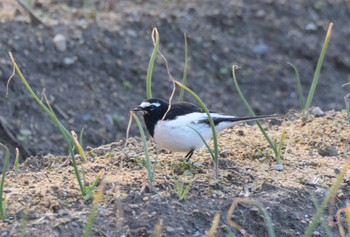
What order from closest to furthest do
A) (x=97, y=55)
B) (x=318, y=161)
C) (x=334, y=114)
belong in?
(x=318, y=161), (x=334, y=114), (x=97, y=55)

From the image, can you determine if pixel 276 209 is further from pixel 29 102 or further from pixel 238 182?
pixel 29 102

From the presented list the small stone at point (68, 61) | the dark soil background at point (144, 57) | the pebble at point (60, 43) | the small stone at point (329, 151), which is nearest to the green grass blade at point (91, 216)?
the small stone at point (329, 151)

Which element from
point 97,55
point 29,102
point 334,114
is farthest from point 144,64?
point 334,114

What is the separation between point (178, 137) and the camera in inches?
214

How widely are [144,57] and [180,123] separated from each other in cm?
336

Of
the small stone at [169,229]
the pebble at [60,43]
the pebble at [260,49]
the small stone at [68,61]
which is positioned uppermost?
the small stone at [169,229]

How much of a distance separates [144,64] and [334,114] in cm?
256

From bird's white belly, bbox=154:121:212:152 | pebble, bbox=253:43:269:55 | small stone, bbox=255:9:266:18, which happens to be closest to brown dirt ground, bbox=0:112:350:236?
bird's white belly, bbox=154:121:212:152

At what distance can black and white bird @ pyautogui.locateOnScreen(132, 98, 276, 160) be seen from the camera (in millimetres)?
5449

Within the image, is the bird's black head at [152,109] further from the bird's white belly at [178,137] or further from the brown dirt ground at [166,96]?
the brown dirt ground at [166,96]

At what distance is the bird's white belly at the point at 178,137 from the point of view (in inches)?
214

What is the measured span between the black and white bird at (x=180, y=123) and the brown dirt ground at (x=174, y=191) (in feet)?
0.42

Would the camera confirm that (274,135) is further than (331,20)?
No

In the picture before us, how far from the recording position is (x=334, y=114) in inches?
264
